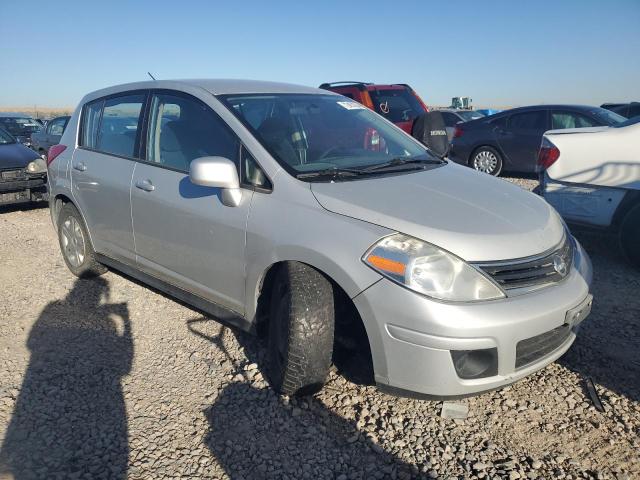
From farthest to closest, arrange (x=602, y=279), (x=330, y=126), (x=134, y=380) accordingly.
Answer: (x=602, y=279), (x=330, y=126), (x=134, y=380)

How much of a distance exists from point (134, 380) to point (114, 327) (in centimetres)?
82

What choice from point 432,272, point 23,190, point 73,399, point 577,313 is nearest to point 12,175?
point 23,190

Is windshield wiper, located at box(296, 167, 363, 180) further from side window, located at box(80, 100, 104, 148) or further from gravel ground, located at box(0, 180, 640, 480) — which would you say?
side window, located at box(80, 100, 104, 148)

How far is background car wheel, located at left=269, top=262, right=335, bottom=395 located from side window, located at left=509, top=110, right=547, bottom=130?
8.04m

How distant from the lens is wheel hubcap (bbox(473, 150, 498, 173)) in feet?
31.8

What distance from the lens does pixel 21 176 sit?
7707 millimetres

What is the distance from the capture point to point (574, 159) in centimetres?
465

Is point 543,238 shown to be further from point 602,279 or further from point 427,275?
point 602,279

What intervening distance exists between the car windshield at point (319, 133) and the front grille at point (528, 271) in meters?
1.09

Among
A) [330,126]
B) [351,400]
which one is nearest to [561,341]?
[351,400]

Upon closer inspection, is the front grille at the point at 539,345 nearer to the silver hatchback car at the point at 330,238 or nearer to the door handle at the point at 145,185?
the silver hatchback car at the point at 330,238

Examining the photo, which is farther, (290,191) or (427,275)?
(290,191)

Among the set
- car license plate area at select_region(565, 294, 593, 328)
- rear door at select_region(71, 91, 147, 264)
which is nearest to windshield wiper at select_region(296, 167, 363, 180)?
car license plate area at select_region(565, 294, 593, 328)

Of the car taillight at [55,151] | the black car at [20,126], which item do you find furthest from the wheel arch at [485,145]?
the black car at [20,126]
